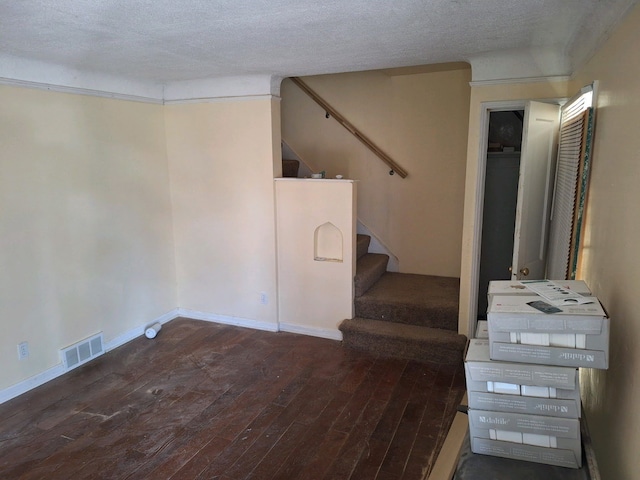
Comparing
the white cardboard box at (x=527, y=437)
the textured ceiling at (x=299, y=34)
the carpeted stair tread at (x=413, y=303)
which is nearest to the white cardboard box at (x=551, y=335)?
the white cardboard box at (x=527, y=437)

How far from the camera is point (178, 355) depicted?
3.73 meters

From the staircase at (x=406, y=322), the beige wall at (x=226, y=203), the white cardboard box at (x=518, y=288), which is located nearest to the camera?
the white cardboard box at (x=518, y=288)

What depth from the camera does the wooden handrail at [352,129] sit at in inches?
179

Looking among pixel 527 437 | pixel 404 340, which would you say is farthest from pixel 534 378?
pixel 404 340

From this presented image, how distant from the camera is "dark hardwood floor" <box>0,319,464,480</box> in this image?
2420 millimetres

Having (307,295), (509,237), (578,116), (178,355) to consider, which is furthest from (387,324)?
(578,116)

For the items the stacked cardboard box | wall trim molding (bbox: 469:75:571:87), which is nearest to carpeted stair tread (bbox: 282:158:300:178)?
wall trim molding (bbox: 469:75:571:87)

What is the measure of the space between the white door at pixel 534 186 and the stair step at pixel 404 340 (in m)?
0.86

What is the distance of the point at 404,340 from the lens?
3.62 metres

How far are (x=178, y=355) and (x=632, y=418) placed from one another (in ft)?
10.7

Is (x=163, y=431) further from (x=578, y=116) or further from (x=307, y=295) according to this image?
(x=578, y=116)

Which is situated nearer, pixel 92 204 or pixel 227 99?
pixel 92 204

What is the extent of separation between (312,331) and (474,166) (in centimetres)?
205

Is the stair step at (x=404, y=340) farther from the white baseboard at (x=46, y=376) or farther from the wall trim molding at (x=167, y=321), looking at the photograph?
the white baseboard at (x=46, y=376)
